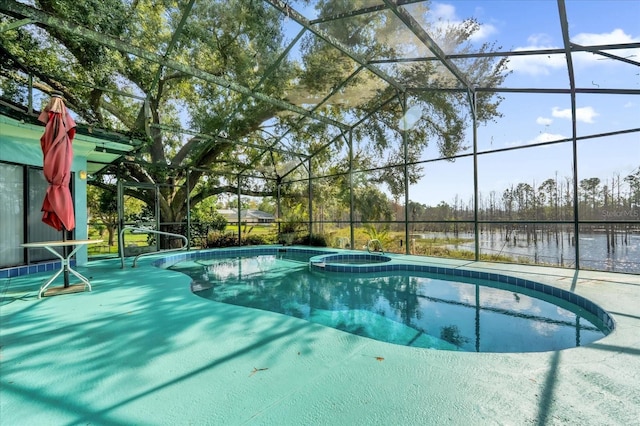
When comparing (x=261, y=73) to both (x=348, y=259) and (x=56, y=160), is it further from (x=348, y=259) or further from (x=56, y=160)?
(x=348, y=259)

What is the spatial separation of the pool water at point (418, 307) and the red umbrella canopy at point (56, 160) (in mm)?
2054

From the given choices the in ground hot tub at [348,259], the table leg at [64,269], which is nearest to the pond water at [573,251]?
the in ground hot tub at [348,259]

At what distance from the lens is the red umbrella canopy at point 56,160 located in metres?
3.49

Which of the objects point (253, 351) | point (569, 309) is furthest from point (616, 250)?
point (253, 351)

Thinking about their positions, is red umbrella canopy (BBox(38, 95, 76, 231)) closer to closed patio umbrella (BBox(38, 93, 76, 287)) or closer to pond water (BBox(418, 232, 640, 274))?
closed patio umbrella (BBox(38, 93, 76, 287))

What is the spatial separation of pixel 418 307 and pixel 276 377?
285cm

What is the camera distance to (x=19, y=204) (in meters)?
5.39

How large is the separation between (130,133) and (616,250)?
15037 millimetres

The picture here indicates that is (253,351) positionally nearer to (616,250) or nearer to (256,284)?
(256,284)

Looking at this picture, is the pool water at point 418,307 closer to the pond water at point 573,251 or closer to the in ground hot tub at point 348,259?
the in ground hot tub at point 348,259

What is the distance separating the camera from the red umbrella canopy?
11.4ft

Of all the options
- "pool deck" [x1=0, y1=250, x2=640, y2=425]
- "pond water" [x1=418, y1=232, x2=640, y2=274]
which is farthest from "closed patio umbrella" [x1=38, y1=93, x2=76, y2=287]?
"pond water" [x1=418, y1=232, x2=640, y2=274]

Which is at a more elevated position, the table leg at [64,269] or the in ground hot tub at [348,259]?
the table leg at [64,269]

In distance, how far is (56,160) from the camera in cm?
351
